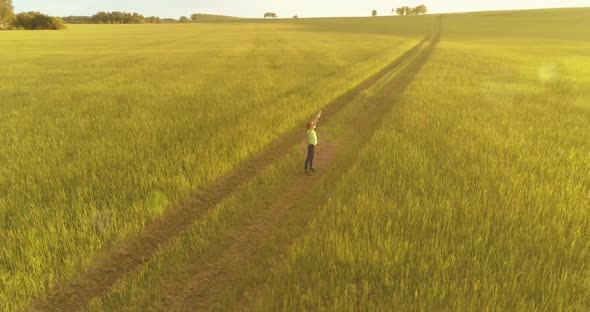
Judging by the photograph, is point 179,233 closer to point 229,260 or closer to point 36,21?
point 229,260

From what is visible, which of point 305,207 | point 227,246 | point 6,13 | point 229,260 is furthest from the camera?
point 6,13

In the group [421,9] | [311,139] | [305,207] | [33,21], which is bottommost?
[305,207]

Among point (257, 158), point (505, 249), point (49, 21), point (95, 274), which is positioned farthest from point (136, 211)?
point (49, 21)

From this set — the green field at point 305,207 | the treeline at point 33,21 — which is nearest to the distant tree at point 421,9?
the treeline at point 33,21

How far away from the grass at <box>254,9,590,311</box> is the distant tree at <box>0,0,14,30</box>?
12198 centimetres

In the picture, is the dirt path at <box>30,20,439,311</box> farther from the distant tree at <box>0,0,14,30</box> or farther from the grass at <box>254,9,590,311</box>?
the distant tree at <box>0,0,14,30</box>

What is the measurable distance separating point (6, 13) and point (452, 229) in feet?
412

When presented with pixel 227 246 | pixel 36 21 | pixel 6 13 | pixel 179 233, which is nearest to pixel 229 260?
pixel 227 246

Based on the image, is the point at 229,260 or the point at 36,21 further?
the point at 36,21

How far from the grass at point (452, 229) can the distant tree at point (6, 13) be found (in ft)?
400

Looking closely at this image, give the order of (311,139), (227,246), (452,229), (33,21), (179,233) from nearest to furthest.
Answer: (452,229)
(227,246)
(179,233)
(311,139)
(33,21)

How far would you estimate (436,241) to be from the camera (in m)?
3.71

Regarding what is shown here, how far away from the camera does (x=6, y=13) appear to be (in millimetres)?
83938

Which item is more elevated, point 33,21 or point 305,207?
point 33,21
